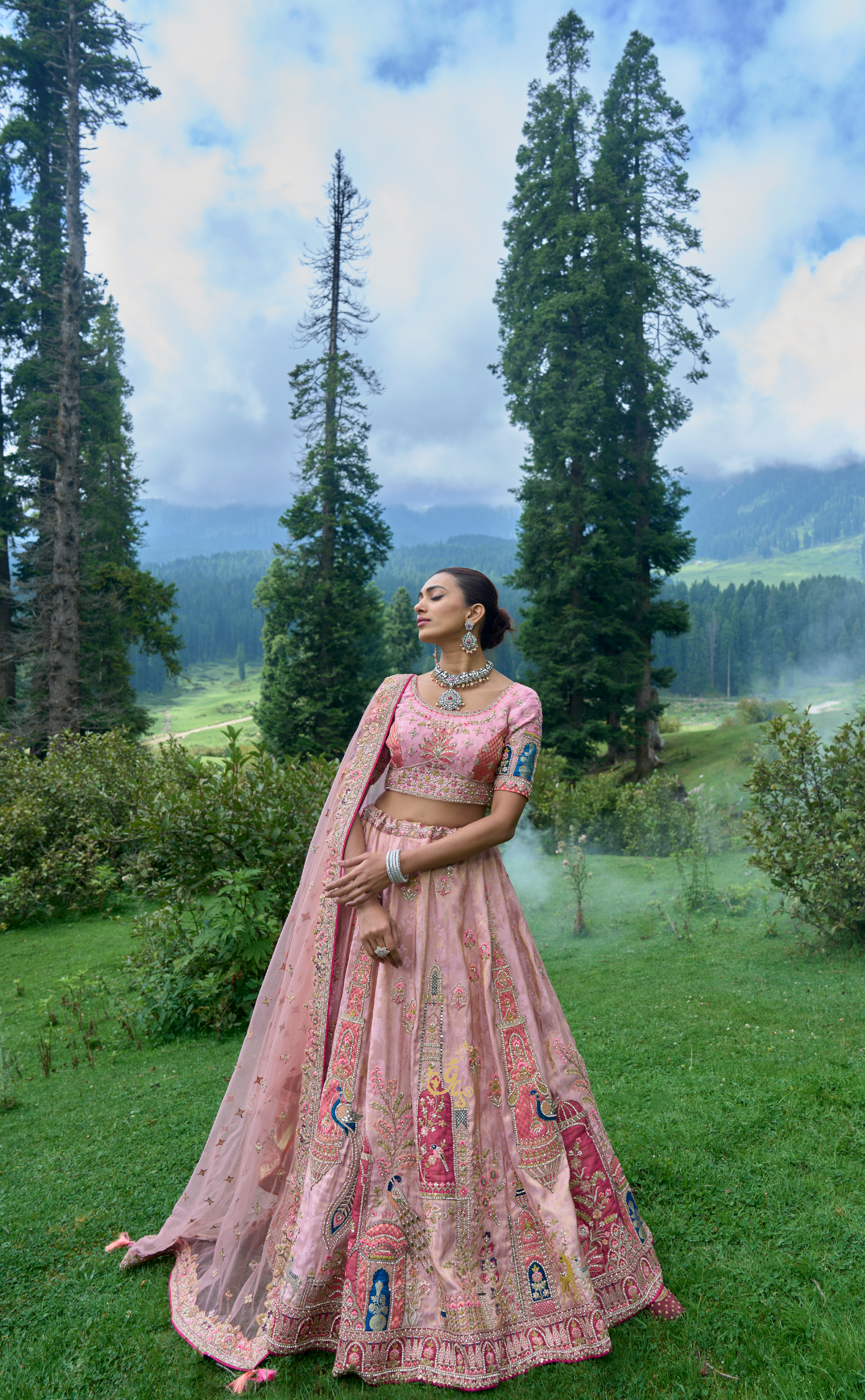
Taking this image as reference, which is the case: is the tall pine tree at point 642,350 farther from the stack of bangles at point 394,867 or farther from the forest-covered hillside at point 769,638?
the stack of bangles at point 394,867

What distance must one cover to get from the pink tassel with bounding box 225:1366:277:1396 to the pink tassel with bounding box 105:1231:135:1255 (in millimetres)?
815

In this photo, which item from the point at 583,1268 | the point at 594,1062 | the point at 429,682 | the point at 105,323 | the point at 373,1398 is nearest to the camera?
the point at 373,1398

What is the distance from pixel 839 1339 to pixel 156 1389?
1.90 m

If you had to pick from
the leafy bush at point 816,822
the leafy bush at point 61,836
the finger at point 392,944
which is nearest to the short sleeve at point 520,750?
the finger at point 392,944

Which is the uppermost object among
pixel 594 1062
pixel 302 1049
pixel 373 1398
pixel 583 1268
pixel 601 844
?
pixel 302 1049

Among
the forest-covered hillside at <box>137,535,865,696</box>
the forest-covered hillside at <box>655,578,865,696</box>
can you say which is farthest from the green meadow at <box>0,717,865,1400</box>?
the forest-covered hillside at <box>655,578,865,696</box>

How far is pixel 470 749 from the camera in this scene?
8.32ft

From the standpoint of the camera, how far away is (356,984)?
2.50 metres

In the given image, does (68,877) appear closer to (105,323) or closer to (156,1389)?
(156,1389)

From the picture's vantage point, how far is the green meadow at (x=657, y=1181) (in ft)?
7.17

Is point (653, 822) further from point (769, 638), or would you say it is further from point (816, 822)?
point (769, 638)

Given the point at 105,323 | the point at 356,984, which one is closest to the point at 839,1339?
the point at 356,984

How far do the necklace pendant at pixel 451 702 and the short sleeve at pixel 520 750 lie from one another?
18 centimetres

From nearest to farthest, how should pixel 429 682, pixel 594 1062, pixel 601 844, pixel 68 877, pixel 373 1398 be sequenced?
pixel 373 1398
pixel 429 682
pixel 594 1062
pixel 68 877
pixel 601 844
